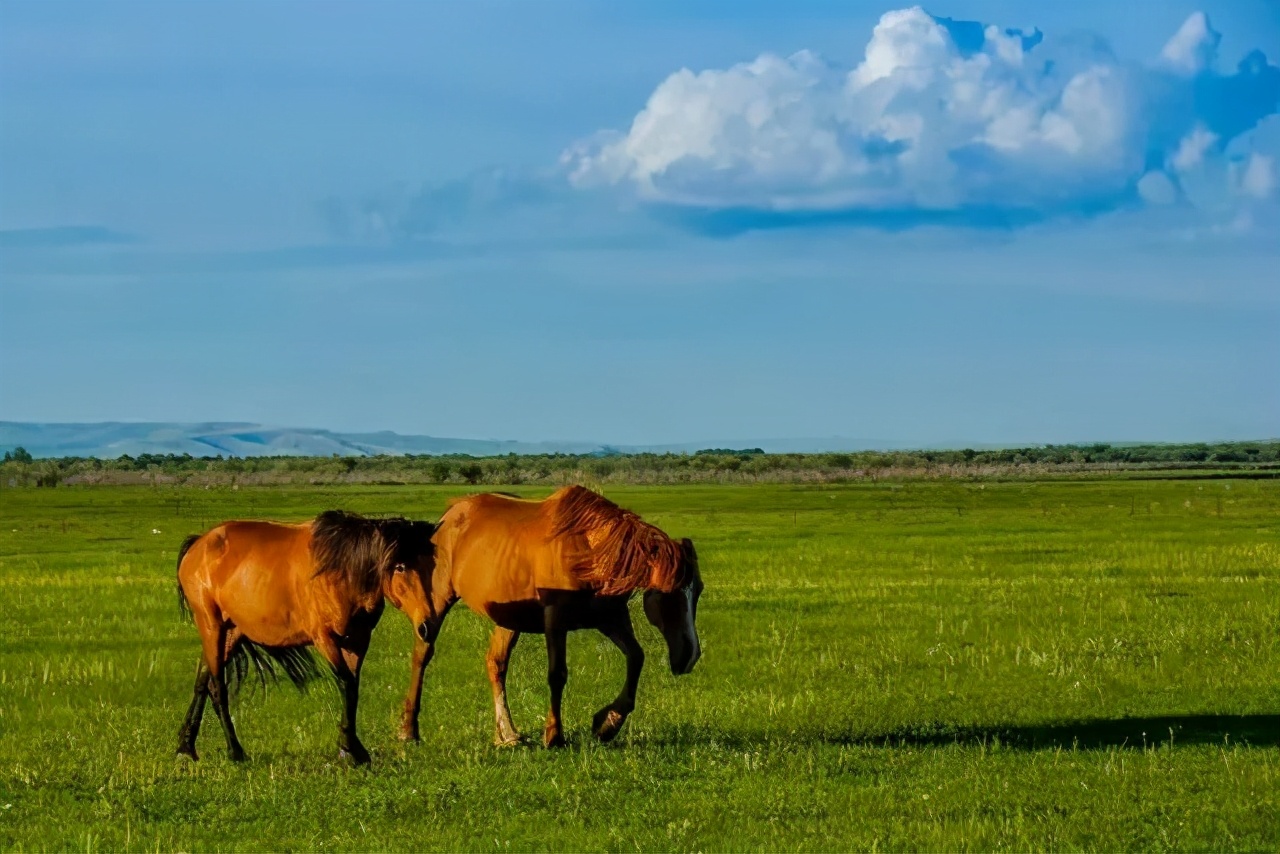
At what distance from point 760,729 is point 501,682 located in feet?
8.78

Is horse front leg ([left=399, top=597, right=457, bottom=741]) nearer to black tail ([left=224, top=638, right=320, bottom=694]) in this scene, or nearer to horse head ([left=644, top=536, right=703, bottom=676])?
black tail ([left=224, top=638, right=320, bottom=694])

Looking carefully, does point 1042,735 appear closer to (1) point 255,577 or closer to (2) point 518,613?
(2) point 518,613

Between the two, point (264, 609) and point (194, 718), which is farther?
point (194, 718)

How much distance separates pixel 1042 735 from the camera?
13492 millimetres

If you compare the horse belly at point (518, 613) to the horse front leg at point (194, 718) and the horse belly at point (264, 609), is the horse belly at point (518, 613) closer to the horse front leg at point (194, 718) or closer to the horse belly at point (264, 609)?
the horse belly at point (264, 609)

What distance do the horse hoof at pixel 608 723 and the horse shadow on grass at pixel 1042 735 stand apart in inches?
27.2

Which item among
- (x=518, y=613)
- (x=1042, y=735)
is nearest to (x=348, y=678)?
(x=518, y=613)

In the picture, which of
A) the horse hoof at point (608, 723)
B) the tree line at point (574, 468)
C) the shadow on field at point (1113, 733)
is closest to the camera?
the horse hoof at point (608, 723)

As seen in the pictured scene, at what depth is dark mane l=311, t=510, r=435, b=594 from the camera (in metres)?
10.9

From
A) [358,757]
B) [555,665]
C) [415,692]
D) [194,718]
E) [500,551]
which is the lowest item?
[358,757]

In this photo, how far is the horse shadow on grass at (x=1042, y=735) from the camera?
1258cm

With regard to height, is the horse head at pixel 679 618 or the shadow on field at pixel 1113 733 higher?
the horse head at pixel 679 618

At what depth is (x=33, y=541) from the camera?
4659 cm

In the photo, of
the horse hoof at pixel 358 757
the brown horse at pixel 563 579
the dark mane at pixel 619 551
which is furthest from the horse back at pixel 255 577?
the dark mane at pixel 619 551
